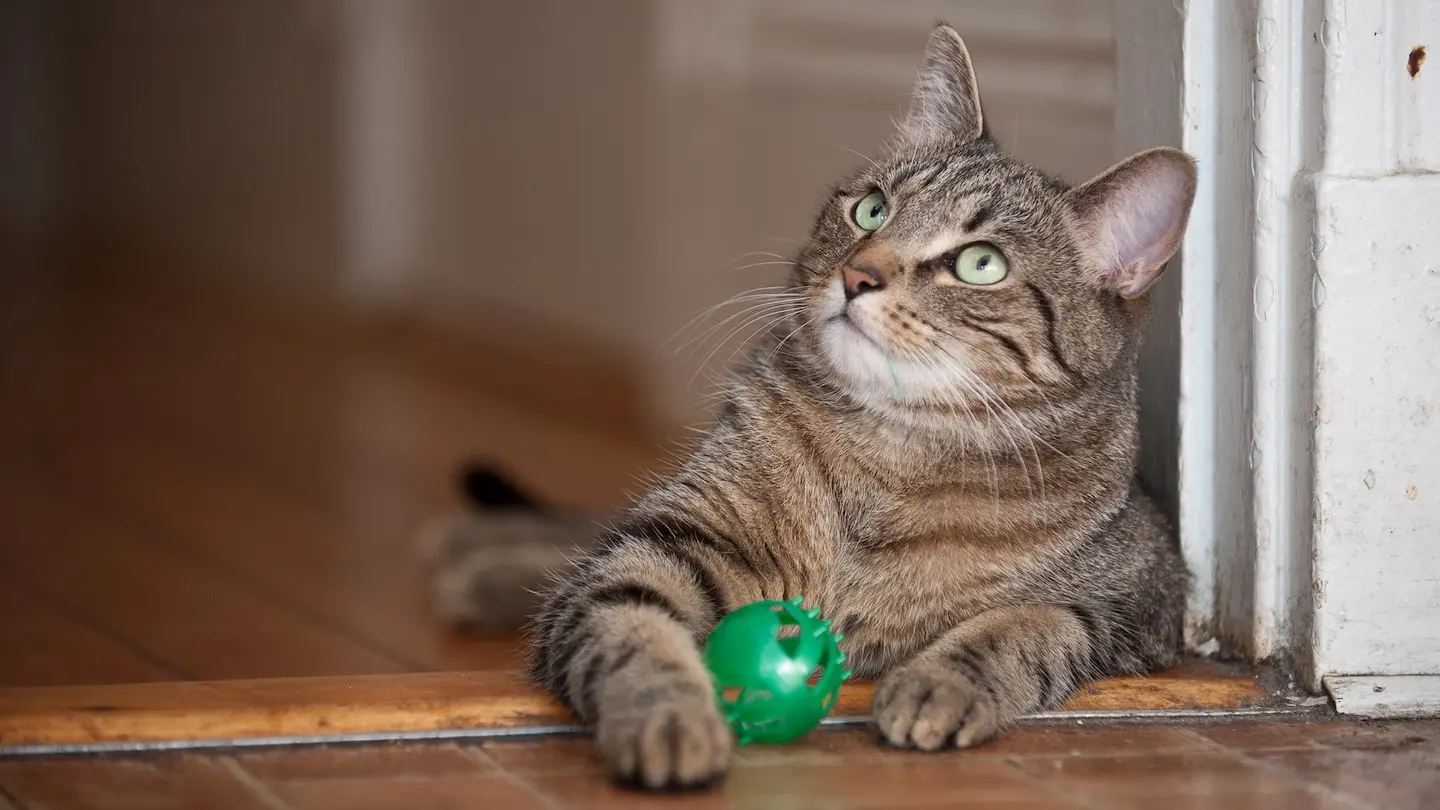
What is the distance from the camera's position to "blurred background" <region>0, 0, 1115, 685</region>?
2.74 meters

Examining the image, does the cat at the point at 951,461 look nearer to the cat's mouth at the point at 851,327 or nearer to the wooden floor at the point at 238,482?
the cat's mouth at the point at 851,327

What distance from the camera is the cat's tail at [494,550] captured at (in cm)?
262

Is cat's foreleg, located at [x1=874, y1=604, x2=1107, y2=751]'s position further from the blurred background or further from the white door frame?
the blurred background

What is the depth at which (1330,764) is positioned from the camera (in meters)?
1.53

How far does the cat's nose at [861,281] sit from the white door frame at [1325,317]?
427mm

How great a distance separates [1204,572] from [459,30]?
148 inches

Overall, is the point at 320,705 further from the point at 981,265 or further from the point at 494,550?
the point at 494,550

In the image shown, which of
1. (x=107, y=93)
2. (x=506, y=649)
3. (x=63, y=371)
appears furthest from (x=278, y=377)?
(x=107, y=93)

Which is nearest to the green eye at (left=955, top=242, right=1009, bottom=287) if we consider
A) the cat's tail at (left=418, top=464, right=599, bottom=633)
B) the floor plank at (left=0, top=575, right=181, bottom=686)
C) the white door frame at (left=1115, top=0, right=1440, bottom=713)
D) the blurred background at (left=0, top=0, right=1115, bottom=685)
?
the white door frame at (left=1115, top=0, right=1440, bottom=713)

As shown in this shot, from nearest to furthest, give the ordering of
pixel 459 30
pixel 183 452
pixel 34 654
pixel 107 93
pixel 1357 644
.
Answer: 1. pixel 1357 644
2. pixel 34 654
3. pixel 183 452
4. pixel 459 30
5. pixel 107 93

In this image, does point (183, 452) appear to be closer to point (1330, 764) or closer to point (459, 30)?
point (459, 30)

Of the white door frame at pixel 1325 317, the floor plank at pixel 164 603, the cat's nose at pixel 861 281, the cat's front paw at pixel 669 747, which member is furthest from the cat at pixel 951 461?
the floor plank at pixel 164 603

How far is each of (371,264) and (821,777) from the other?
15.2 feet

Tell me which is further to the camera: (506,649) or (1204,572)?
(506,649)
